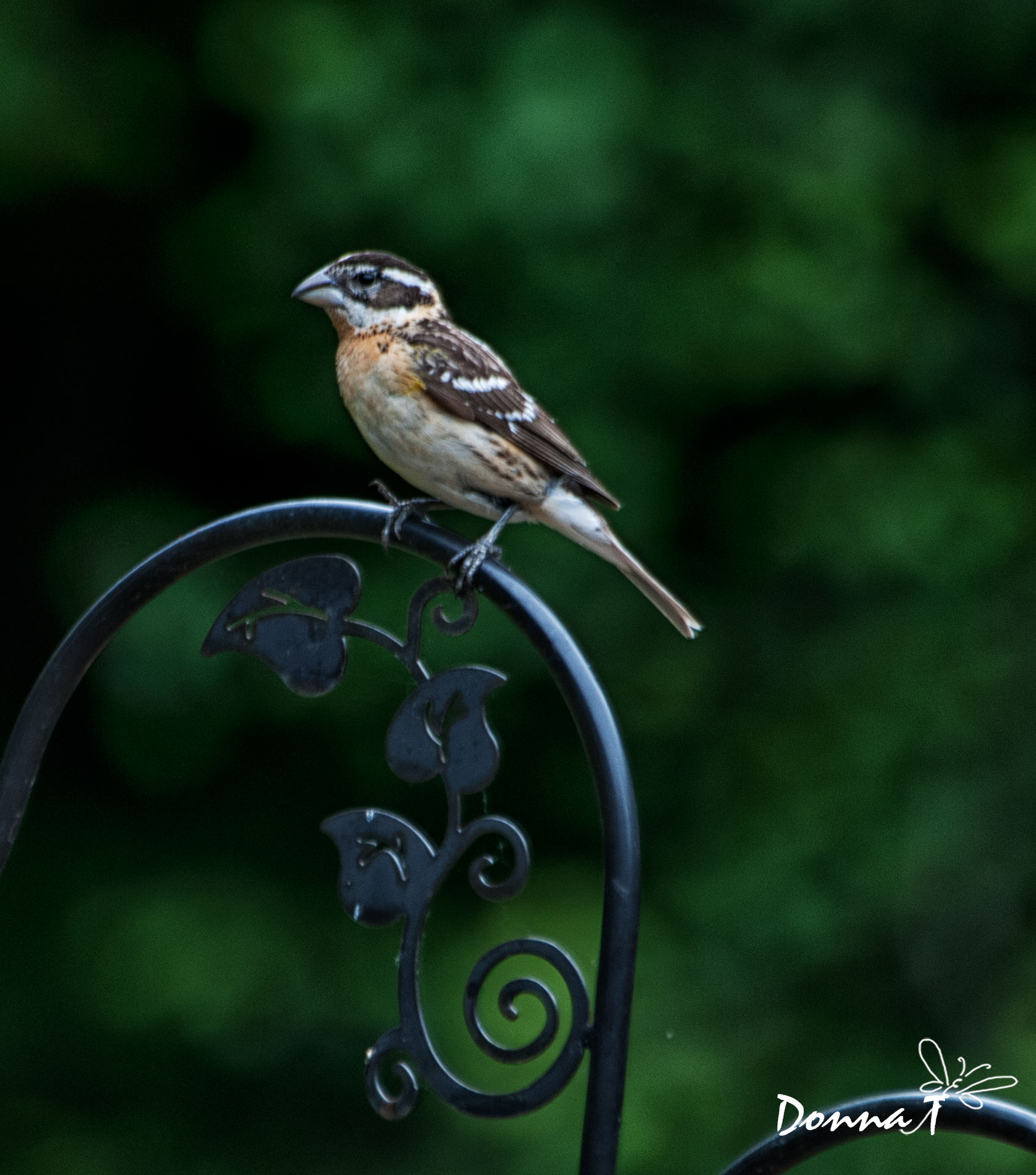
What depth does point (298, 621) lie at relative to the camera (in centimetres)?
185

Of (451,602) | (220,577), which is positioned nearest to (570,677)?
(451,602)

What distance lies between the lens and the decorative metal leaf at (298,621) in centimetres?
183

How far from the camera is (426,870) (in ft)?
5.49

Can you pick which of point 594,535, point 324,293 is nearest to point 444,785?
point 594,535

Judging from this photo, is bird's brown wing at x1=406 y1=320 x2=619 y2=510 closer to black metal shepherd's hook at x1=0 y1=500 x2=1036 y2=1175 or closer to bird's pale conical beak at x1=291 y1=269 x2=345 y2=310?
bird's pale conical beak at x1=291 y1=269 x2=345 y2=310

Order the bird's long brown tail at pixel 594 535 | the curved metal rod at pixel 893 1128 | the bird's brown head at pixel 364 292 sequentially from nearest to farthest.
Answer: the curved metal rod at pixel 893 1128, the bird's long brown tail at pixel 594 535, the bird's brown head at pixel 364 292

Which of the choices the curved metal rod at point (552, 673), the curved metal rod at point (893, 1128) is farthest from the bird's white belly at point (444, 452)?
the curved metal rod at point (893, 1128)

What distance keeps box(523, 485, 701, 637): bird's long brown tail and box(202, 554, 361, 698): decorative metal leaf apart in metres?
0.83

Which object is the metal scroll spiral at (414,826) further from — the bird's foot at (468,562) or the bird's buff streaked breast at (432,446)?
the bird's buff streaked breast at (432,446)

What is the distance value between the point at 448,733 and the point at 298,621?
0.27 m

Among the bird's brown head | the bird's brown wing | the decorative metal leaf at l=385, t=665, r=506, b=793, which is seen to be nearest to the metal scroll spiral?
the decorative metal leaf at l=385, t=665, r=506, b=793

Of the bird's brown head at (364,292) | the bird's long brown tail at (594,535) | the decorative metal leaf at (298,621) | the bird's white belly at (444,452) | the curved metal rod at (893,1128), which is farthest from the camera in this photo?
the bird's brown head at (364,292)

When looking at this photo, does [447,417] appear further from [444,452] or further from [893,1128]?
[893,1128]

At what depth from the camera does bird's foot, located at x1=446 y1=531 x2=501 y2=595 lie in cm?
185
